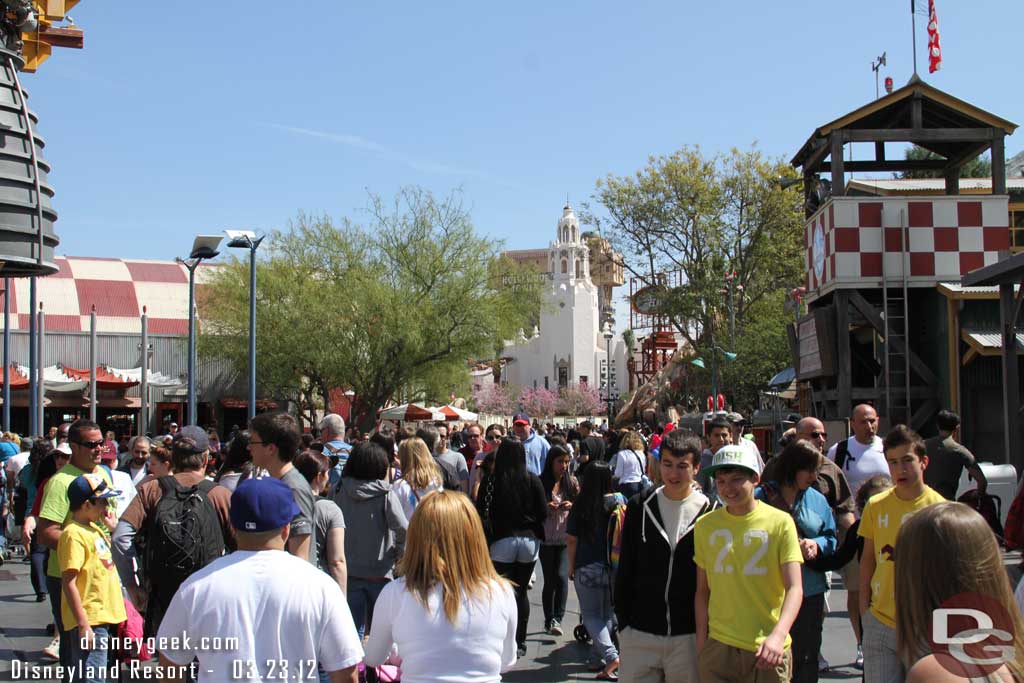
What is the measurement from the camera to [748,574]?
4.46 meters

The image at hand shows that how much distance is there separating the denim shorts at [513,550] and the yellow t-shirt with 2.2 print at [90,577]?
289 cm

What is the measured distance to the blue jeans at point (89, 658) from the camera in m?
5.82

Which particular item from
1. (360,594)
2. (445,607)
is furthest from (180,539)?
(445,607)

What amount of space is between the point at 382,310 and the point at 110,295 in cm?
1851

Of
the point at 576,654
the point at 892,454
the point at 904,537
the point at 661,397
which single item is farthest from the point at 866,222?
the point at 661,397

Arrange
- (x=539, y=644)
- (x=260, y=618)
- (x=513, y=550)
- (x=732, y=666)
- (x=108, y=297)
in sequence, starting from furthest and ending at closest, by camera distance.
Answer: (x=108, y=297) → (x=539, y=644) → (x=513, y=550) → (x=732, y=666) → (x=260, y=618)

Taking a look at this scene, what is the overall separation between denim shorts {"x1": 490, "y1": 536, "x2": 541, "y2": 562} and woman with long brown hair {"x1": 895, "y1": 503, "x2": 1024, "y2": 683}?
5.58m

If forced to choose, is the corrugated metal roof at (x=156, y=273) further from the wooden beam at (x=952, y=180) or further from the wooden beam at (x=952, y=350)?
the wooden beam at (x=952, y=350)

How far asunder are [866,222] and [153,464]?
12074mm

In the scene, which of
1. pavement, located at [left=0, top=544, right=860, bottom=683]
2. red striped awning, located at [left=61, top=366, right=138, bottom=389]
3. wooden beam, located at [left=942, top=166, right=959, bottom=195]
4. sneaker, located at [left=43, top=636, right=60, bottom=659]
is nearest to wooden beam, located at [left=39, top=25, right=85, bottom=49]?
pavement, located at [left=0, top=544, right=860, bottom=683]

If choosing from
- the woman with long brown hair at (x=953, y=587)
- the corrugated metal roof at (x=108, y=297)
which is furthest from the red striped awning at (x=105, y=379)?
the woman with long brown hair at (x=953, y=587)

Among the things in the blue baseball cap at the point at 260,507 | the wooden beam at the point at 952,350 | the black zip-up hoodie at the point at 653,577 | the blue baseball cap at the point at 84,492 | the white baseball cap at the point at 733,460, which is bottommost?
the black zip-up hoodie at the point at 653,577

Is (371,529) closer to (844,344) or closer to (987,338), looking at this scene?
(844,344)

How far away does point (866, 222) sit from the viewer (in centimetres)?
1584
